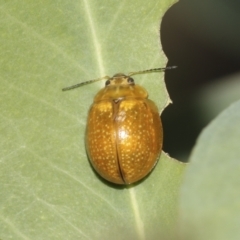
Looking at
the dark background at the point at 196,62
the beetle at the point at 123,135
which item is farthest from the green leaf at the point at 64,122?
the dark background at the point at 196,62

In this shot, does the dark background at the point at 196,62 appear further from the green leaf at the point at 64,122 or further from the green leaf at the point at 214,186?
the green leaf at the point at 214,186

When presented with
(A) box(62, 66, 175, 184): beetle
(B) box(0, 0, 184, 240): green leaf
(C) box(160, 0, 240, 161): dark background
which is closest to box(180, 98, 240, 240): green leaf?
(B) box(0, 0, 184, 240): green leaf

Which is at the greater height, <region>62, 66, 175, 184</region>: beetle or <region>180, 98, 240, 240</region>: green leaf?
<region>180, 98, 240, 240</region>: green leaf

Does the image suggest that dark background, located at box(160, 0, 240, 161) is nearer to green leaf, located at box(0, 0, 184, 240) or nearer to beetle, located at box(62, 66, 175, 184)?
beetle, located at box(62, 66, 175, 184)

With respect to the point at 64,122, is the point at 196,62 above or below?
below

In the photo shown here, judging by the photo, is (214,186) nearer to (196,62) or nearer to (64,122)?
(64,122)

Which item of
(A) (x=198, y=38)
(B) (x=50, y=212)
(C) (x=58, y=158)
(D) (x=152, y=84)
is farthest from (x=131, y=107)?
(A) (x=198, y=38)

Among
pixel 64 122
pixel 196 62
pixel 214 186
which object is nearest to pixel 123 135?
pixel 64 122
